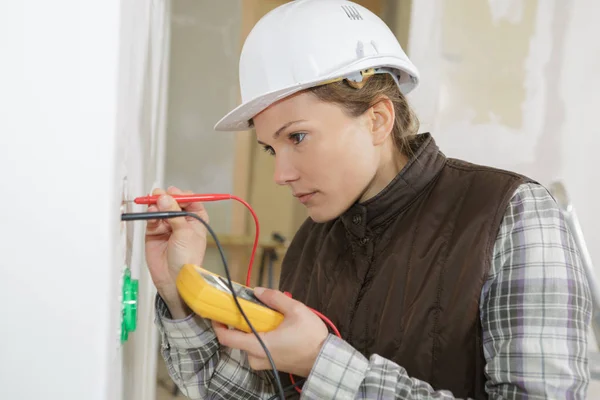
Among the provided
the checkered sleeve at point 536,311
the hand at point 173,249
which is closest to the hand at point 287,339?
the hand at point 173,249

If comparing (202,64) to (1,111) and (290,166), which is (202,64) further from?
(1,111)

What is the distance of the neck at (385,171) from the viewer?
1.14 m

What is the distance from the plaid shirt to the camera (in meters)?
0.82

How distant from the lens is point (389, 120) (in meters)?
1.06

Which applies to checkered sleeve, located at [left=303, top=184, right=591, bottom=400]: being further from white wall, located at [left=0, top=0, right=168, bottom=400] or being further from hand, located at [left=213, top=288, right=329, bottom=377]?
white wall, located at [left=0, top=0, right=168, bottom=400]

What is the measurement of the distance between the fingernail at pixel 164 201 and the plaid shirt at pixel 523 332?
306mm

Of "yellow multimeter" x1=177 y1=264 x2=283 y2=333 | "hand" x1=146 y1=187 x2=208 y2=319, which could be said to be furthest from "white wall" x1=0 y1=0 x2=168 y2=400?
"hand" x1=146 y1=187 x2=208 y2=319

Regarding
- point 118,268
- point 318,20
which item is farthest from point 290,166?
point 118,268

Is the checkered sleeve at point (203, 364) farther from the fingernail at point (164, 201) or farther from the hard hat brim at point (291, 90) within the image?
the hard hat brim at point (291, 90)

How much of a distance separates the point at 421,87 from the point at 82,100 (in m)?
1.86

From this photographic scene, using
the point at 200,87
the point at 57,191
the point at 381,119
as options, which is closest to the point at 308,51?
the point at 381,119

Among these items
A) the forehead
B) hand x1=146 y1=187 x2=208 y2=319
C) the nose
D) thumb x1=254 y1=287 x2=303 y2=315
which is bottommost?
thumb x1=254 y1=287 x2=303 y2=315

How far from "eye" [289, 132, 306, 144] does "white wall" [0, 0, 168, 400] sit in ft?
1.40

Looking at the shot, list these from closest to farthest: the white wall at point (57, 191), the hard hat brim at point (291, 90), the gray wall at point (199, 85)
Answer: the white wall at point (57, 191) → the hard hat brim at point (291, 90) → the gray wall at point (199, 85)
